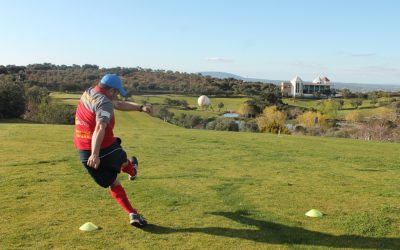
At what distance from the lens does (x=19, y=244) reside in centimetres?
544

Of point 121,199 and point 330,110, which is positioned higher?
point 121,199

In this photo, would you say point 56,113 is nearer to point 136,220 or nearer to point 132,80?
point 132,80

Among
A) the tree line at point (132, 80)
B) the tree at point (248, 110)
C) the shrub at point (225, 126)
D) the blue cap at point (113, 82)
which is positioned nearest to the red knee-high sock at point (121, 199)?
the blue cap at point (113, 82)

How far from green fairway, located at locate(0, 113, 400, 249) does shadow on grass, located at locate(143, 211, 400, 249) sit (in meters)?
0.01

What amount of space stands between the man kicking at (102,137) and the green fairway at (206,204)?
59cm

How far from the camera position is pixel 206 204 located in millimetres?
7664

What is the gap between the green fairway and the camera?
585cm

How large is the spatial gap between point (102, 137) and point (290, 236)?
10.2 feet

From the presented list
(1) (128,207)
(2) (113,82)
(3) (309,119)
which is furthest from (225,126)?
(2) (113,82)

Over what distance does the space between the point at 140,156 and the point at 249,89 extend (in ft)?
482

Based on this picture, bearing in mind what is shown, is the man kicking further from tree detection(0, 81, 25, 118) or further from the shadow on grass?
tree detection(0, 81, 25, 118)

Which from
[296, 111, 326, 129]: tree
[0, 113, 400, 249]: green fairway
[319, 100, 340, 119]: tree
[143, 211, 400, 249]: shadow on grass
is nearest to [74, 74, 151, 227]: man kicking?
[0, 113, 400, 249]: green fairway

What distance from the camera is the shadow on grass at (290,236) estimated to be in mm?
5840

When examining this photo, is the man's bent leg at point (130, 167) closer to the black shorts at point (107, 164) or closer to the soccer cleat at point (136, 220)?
the black shorts at point (107, 164)
